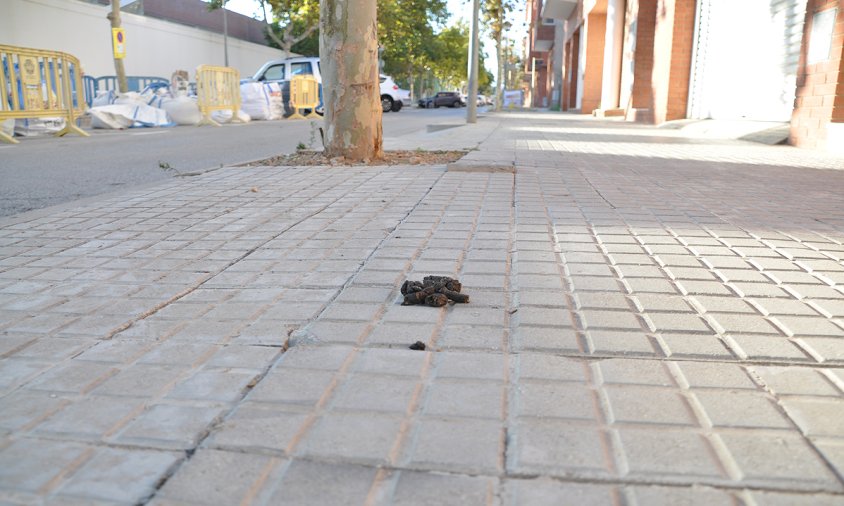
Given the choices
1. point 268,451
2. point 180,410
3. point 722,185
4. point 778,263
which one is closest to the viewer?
point 268,451

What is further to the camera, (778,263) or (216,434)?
(778,263)

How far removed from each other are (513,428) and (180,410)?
83cm

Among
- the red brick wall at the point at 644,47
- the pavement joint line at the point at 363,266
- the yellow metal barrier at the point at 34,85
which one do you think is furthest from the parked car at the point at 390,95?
the pavement joint line at the point at 363,266

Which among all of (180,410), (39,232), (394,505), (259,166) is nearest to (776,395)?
(394,505)

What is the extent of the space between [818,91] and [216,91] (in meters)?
14.1

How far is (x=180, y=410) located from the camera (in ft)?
5.49

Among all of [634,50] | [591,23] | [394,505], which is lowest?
[394,505]

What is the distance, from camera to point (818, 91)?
841cm

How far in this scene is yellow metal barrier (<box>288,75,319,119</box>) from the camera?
68.2 feet

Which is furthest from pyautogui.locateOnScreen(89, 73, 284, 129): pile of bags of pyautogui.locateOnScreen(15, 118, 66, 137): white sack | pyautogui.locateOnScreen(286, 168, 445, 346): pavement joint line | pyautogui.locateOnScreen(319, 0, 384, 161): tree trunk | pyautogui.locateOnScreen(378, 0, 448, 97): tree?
pyautogui.locateOnScreen(378, 0, 448, 97): tree

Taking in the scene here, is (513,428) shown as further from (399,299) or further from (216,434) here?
(399,299)

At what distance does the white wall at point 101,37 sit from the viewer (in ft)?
73.6

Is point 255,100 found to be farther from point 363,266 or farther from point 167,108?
point 363,266

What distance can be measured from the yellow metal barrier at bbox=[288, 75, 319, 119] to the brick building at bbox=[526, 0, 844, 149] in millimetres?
9250
